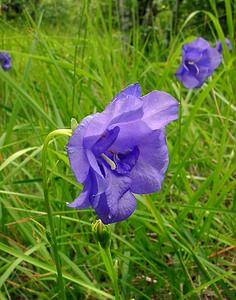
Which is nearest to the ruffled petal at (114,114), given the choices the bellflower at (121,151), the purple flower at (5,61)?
the bellflower at (121,151)

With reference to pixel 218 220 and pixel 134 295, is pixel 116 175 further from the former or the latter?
pixel 218 220

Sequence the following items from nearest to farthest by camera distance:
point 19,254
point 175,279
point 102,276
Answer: point 19,254, point 175,279, point 102,276

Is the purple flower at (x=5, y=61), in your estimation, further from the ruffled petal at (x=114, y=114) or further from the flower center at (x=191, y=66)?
the ruffled petal at (x=114, y=114)

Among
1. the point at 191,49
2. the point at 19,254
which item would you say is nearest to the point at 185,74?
the point at 191,49

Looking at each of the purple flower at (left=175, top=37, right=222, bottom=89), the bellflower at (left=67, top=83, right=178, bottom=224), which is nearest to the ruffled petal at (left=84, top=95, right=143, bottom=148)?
the bellflower at (left=67, top=83, right=178, bottom=224)

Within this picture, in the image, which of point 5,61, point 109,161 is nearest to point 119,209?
point 109,161

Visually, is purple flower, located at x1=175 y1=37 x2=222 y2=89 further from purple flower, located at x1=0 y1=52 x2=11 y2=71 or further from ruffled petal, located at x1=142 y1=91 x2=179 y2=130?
ruffled petal, located at x1=142 y1=91 x2=179 y2=130

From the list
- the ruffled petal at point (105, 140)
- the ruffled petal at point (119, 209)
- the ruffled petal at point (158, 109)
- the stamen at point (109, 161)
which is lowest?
the ruffled petal at point (119, 209)
